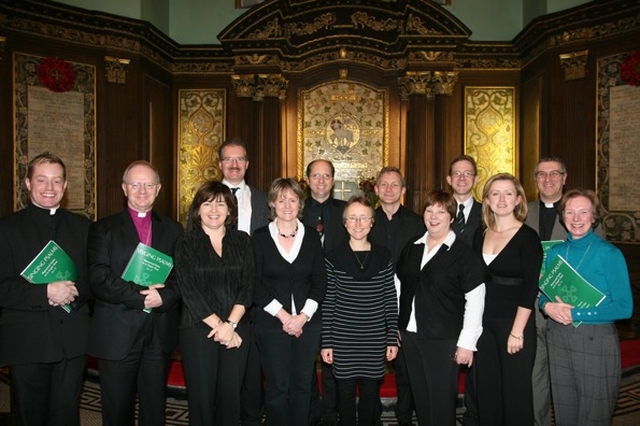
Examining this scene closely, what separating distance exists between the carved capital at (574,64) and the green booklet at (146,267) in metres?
6.51

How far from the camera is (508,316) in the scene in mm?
2699

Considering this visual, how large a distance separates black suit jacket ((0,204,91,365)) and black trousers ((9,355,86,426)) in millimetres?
69

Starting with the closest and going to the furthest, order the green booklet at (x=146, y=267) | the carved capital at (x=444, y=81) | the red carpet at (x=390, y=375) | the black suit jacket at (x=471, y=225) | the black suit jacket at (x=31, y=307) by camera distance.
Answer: the black suit jacket at (x=31, y=307) < the green booklet at (x=146, y=267) < the black suit jacket at (x=471, y=225) < the red carpet at (x=390, y=375) < the carved capital at (x=444, y=81)

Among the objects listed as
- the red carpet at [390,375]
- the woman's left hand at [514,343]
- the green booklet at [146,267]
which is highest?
the green booklet at [146,267]

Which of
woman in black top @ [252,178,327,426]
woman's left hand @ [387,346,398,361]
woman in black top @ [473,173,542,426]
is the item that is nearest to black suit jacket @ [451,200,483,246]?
woman in black top @ [473,173,542,426]

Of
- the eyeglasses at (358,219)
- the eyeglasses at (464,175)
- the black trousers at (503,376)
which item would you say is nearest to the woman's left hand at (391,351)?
the black trousers at (503,376)

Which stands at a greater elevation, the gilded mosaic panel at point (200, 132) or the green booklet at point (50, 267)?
the gilded mosaic panel at point (200, 132)

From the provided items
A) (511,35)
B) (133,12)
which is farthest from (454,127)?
(133,12)

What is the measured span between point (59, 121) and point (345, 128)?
4478mm

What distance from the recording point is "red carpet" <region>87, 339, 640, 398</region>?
393cm

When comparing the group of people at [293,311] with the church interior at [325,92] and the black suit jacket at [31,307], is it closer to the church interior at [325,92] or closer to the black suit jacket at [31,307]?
the black suit jacket at [31,307]

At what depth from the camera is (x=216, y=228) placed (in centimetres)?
278

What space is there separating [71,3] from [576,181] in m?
7.68

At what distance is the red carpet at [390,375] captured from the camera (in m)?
3.93
